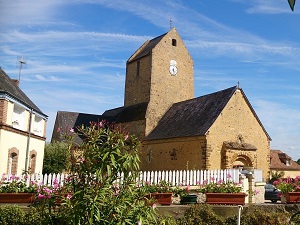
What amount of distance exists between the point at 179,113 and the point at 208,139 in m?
6.85

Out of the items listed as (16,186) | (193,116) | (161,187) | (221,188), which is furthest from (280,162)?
(16,186)

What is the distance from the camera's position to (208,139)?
23797 mm

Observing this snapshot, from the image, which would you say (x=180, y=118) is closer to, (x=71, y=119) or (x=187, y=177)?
(x=187, y=177)

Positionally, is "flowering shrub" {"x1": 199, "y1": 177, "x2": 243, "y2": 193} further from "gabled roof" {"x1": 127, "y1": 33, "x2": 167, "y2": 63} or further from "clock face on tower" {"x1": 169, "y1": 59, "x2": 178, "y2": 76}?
"gabled roof" {"x1": 127, "y1": 33, "x2": 167, "y2": 63}

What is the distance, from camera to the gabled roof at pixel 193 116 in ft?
82.7

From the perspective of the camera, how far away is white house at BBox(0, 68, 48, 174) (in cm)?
1661

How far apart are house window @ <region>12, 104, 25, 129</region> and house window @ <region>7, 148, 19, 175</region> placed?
1454mm

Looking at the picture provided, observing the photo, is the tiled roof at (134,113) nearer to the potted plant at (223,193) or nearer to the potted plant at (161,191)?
the potted plant at (223,193)

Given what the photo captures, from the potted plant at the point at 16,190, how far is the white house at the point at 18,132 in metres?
4.92

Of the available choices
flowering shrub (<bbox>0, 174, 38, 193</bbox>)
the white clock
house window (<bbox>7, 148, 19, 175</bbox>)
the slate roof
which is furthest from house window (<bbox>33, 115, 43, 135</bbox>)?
the white clock

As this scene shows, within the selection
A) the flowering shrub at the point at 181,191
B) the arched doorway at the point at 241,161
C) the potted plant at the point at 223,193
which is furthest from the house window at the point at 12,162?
the arched doorway at the point at 241,161

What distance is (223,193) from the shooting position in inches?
472

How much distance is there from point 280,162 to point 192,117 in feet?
75.7

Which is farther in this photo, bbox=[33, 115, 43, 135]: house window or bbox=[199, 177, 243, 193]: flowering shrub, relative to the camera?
bbox=[33, 115, 43, 135]: house window
